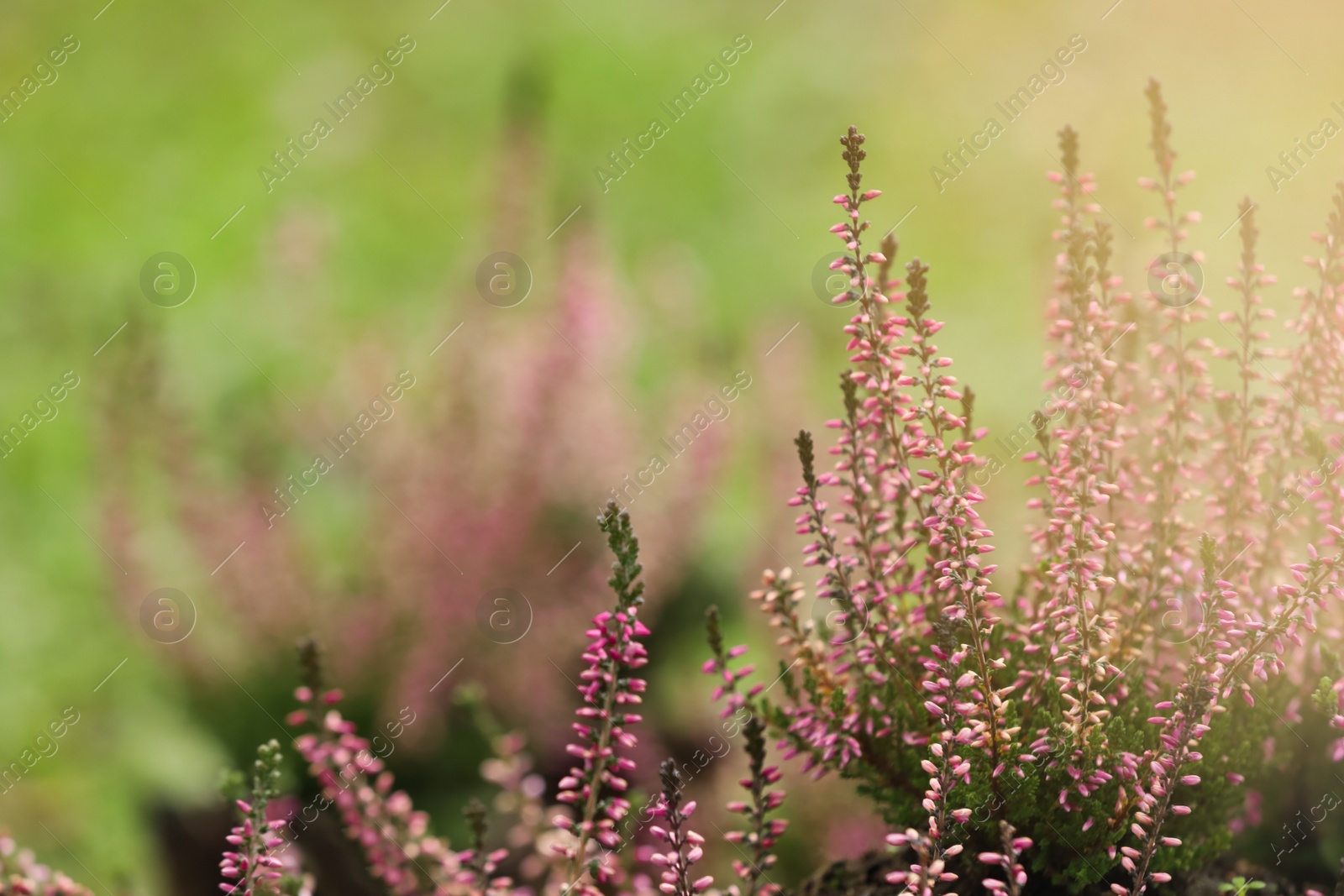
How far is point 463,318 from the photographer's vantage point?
158 inches

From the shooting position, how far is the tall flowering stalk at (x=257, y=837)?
5.78ft

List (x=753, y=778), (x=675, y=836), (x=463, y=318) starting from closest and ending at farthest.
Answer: (x=675, y=836) → (x=753, y=778) → (x=463, y=318)

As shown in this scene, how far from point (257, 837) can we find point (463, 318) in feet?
8.20

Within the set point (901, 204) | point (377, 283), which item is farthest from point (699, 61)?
point (377, 283)

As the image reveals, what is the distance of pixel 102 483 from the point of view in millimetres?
4098

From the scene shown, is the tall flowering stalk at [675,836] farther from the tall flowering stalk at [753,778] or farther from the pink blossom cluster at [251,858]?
the pink blossom cluster at [251,858]

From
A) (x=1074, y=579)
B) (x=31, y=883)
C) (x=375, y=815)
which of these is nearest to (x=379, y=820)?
(x=375, y=815)

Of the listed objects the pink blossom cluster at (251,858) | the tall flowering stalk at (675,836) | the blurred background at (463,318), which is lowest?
the tall flowering stalk at (675,836)

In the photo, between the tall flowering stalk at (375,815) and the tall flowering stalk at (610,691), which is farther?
the tall flowering stalk at (375,815)

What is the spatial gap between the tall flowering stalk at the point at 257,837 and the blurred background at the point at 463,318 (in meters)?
0.62

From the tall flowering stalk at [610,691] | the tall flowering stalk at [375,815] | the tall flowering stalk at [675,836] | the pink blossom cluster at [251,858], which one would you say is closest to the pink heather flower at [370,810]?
the tall flowering stalk at [375,815]

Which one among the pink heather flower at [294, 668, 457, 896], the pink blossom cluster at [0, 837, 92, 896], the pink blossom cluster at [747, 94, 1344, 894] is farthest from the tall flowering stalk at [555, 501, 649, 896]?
the pink blossom cluster at [0, 837, 92, 896]

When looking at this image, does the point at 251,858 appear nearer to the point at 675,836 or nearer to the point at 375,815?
the point at 375,815

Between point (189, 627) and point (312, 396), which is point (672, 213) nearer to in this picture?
point (312, 396)
